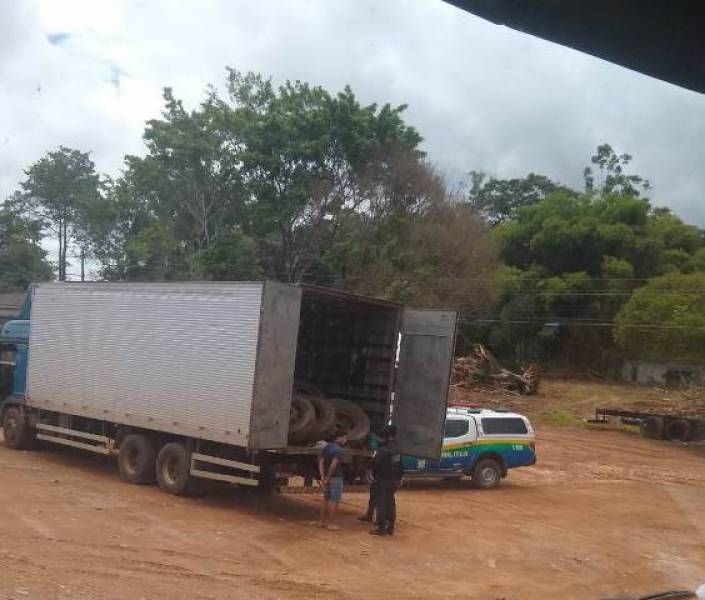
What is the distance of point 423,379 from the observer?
46.8ft

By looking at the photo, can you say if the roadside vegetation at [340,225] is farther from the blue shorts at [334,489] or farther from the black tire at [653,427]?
the blue shorts at [334,489]

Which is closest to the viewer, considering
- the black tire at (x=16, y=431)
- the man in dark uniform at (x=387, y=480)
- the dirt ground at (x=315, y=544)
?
the dirt ground at (x=315, y=544)

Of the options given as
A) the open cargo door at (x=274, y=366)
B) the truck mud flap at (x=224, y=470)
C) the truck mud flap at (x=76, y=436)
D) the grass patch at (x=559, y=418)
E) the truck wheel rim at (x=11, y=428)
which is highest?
the open cargo door at (x=274, y=366)

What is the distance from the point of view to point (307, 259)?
38312mm

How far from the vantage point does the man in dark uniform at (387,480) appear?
12.3m

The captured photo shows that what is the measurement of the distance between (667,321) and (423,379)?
2383cm

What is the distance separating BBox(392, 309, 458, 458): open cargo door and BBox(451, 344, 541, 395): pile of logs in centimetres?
2619

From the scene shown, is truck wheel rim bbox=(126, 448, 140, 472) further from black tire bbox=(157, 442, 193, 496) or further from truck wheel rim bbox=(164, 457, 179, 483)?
truck wheel rim bbox=(164, 457, 179, 483)

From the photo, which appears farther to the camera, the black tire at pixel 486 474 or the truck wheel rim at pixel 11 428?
the truck wheel rim at pixel 11 428

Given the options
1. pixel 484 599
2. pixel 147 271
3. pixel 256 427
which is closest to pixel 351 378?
pixel 256 427

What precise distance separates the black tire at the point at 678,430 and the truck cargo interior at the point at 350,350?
21.8 meters

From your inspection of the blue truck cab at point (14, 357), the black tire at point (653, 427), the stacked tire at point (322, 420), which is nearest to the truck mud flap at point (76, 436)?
the blue truck cab at point (14, 357)

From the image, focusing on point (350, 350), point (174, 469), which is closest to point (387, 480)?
point (350, 350)

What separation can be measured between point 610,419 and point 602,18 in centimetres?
3370
